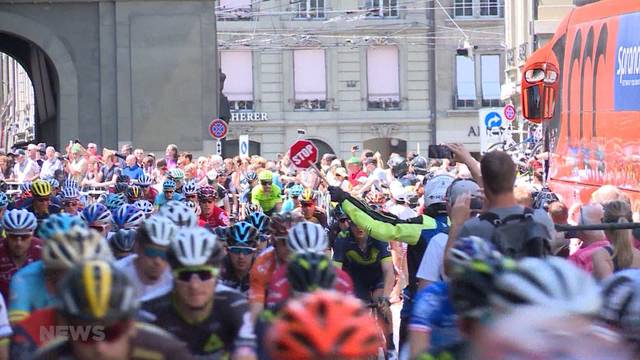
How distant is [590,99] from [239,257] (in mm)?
7960

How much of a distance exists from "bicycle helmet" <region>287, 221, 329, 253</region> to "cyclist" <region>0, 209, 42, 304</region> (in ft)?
7.19

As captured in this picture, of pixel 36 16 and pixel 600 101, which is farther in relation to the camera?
pixel 36 16

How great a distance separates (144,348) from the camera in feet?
17.1

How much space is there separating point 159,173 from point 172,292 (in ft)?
57.3

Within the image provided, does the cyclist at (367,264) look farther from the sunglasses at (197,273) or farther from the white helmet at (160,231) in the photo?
the sunglasses at (197,273)

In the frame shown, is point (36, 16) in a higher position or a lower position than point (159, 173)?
higher

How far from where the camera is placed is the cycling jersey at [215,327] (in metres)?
6.65

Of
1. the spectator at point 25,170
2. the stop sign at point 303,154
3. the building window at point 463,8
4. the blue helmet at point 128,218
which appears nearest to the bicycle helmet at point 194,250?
the blue helmet at point 128,218

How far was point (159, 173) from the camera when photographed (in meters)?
24.2

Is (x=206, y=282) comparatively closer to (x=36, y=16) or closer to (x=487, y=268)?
(x=487, y=268)

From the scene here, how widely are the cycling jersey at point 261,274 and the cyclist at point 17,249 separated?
5.01 feet

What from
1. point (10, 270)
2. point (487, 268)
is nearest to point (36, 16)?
point (10, 270)

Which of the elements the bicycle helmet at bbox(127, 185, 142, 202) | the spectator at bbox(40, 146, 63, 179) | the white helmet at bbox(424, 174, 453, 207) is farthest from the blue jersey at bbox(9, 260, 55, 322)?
the spectator at bbox(40, 146, 63, 179)

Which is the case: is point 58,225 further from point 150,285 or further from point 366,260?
point 366,260
